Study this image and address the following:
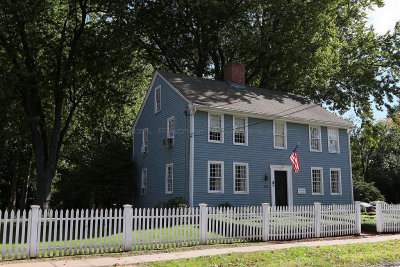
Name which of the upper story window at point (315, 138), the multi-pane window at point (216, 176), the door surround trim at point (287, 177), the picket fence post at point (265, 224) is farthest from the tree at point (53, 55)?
the picket fence post at point (265, 224)

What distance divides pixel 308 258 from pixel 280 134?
12.9 m

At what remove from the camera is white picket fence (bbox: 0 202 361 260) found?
988cm

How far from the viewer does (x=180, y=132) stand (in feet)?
66.9

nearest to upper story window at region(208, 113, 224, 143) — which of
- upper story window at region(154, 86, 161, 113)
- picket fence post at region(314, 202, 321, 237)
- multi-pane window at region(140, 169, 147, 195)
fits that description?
upper story window at region(154, 86, 161, 113)

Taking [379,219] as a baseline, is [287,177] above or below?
above

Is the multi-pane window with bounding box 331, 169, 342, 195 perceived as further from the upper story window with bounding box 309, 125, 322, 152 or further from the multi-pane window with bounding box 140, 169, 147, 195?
the multi-pane window with bounding box 140, 169, 147, 195

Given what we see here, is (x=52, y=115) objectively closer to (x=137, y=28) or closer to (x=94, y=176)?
(x=94, y=176)

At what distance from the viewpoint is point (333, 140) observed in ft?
81.1

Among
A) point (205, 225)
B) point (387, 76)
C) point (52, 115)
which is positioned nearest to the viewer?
point (205, 225)

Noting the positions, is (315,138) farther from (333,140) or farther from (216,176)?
(216,176)

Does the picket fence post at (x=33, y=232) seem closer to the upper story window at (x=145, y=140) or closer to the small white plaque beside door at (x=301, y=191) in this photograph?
the upper story window at (x=145, y=140)

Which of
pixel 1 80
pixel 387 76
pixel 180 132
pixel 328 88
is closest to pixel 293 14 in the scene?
pixel 328 88

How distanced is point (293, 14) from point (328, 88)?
7.10m

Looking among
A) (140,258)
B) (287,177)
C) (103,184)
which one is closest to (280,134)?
(287,177)
